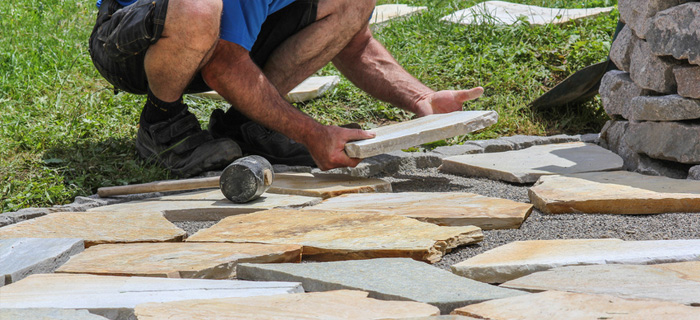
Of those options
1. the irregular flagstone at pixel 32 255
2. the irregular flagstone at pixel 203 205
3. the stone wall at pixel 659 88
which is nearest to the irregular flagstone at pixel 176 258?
the irregular flagstone at pixel 32 255

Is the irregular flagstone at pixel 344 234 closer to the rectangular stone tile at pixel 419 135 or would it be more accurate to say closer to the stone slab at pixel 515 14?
the rectangular stone tile at pixel 419 135

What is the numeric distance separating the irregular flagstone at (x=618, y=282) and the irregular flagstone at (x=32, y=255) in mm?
1241

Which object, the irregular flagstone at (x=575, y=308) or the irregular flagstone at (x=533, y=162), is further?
the irregular flagstone at (x=533, y=162)

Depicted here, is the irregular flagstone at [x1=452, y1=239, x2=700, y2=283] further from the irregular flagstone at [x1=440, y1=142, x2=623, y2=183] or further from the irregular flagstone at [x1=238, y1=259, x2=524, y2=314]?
the irregular flagstone at [x1=440, y1=142, x2=623, y2=183]

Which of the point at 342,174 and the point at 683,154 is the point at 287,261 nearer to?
the point at 342,174

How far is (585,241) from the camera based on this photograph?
209 cm

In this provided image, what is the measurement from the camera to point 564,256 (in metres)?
1.91

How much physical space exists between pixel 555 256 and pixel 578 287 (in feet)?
0.91

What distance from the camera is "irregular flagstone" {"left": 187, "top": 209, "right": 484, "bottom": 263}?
2100 millimetres

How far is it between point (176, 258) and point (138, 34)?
4.42 feet

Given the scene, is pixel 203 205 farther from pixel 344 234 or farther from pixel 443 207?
pixel 443 207

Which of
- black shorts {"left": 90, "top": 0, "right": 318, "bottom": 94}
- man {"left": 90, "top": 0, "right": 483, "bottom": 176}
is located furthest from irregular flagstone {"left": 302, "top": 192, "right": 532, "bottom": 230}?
black shorts {"left": 90, "top": 0, "right": 318, "bottom": 94}

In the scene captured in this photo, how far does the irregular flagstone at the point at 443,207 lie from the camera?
245 cm

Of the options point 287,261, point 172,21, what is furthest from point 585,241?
point 172,21
